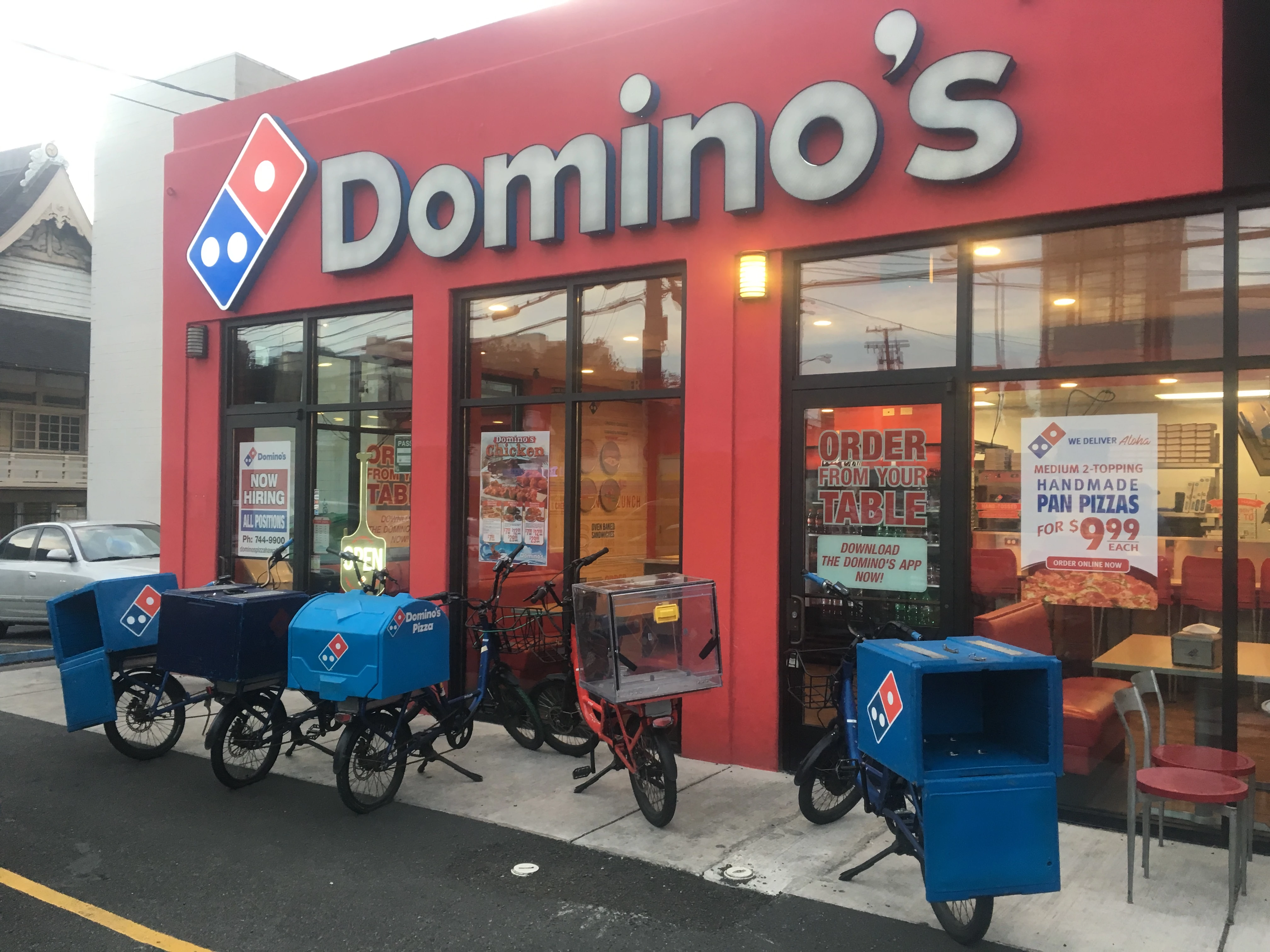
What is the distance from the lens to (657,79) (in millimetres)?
6844

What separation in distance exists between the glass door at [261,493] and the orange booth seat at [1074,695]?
21.0 feet

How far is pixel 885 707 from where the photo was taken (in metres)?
4.09

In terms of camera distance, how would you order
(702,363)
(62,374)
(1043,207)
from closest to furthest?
(1043,207) < (702,363) < (62,374)

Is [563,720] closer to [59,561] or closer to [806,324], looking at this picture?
[806,324]

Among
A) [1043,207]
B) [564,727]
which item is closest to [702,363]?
[1043,207]

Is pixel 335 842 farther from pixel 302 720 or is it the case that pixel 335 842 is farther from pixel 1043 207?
pixel 1043 207

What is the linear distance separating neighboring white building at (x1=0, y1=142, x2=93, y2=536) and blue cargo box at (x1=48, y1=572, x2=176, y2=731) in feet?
52.0

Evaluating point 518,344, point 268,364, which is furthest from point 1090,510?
point 268,364

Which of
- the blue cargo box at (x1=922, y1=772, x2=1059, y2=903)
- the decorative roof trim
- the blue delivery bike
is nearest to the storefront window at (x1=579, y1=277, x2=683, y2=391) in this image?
the blue delivery bike

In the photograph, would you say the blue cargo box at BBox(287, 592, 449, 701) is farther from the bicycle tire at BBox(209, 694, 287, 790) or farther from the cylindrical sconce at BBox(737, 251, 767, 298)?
the cylindrical sconce at BBox(737, 251, 767, 298)

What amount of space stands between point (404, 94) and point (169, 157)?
3.37m

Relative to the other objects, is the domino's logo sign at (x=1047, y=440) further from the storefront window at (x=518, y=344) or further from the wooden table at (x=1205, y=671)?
the storefront window at (x=518, y=344)

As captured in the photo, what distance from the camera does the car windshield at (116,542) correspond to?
12.2 metres

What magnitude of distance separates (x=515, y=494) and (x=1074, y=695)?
4350 millimetres
